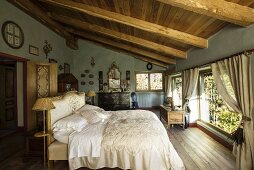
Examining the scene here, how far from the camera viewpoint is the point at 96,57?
8.66 m

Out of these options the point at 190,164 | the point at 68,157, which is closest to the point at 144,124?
the point at 190,164

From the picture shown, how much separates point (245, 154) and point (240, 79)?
1.11 m

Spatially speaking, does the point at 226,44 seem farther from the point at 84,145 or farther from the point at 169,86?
the point at 169,86

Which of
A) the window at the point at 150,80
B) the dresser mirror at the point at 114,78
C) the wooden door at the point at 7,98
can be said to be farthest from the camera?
the window at the point at 150,80

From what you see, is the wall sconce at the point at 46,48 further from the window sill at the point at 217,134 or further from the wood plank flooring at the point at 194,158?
the window sill at the point at 217,134

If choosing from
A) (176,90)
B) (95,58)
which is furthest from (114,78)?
(176,90)

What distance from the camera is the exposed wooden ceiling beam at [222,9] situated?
2277mm

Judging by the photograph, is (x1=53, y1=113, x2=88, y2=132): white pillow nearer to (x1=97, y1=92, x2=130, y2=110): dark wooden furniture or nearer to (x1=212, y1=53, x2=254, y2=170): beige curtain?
(x1=212, y1=53, x2=254, y2=170): beige curtain

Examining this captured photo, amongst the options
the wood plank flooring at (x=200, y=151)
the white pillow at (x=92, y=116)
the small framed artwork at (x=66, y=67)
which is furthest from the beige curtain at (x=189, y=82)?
the small framed artwork at (x=66, y=67)

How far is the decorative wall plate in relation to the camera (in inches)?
150

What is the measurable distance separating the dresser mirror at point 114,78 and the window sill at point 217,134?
4500 mm

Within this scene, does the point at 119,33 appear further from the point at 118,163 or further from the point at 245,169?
the point at 245,169

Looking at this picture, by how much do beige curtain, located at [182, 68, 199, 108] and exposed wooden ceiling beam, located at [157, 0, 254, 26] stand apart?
93.6 inches

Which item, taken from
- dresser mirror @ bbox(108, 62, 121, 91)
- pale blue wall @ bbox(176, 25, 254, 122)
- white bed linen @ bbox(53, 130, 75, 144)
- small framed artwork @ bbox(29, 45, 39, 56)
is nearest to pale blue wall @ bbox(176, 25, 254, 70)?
pale blue wall @ bbox(176, 25, 254, 122)
